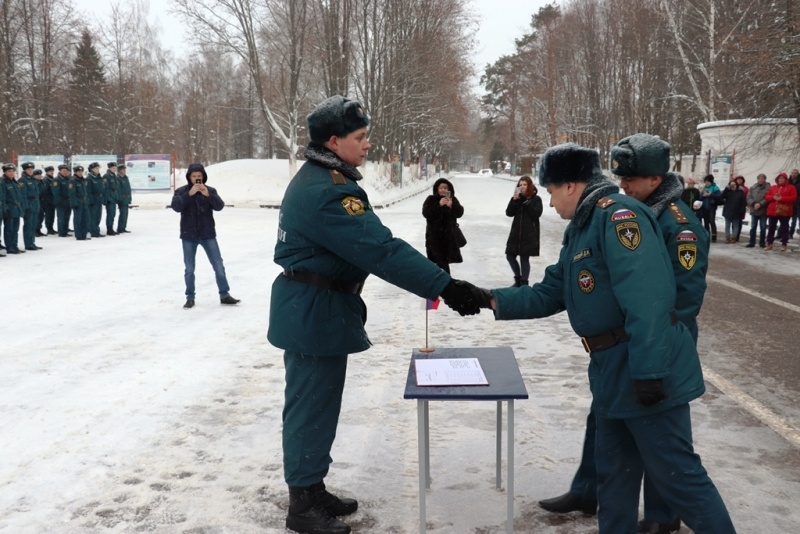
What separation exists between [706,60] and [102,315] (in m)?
35.3

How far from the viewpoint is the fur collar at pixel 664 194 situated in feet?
10.4

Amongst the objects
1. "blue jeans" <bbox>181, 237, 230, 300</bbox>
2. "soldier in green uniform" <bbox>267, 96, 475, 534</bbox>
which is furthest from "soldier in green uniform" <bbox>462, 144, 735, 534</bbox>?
"blue jeans" <bbox>181, 237, 230, 300</bbox>

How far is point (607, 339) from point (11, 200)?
1511cm

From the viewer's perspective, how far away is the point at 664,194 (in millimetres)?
3209

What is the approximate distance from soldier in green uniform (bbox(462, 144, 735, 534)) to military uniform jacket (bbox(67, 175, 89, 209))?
16.3 m

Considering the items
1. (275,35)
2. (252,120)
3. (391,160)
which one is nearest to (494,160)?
(252,120)

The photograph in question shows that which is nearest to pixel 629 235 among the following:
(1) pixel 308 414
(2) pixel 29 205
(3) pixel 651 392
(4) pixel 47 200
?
(3) pixel 651 392

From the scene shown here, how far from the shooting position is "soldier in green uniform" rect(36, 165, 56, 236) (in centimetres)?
1708

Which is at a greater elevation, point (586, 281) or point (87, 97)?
point (87, 97)

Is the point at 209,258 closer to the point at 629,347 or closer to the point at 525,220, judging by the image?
the point at 525,220

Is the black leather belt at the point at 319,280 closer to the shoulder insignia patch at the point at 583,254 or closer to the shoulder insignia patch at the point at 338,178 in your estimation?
the shoulder insignia patch at the point at 338,178

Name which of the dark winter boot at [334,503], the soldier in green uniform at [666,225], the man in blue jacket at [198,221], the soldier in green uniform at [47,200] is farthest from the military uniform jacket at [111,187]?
the soldier in green uniform at [666,225]

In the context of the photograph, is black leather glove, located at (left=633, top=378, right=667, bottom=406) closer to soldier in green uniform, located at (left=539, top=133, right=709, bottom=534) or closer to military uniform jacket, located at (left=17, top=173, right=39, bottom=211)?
soldier in green uniform, located at (left=539, top=133, right=709, bottom=534)

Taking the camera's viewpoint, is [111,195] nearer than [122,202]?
Yes
